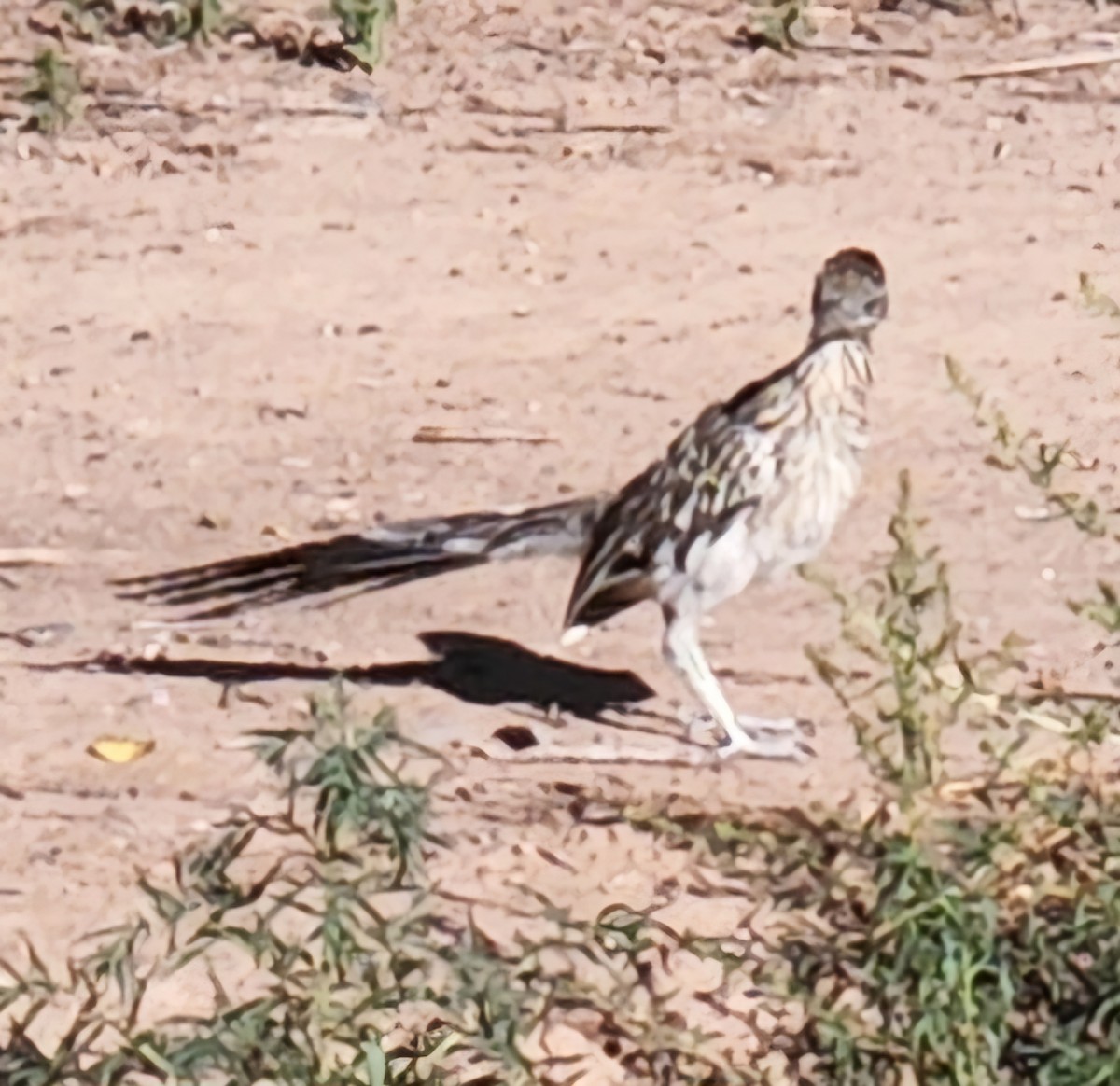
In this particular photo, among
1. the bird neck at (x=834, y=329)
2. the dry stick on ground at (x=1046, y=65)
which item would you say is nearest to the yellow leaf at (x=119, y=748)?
the bird neck at (x=834, y=329)

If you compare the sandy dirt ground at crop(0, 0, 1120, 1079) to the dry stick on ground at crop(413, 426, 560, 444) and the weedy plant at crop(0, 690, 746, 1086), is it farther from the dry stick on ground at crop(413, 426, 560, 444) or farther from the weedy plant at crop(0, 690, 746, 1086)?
the weedy plant at crop(0, 690, 746, 1086)

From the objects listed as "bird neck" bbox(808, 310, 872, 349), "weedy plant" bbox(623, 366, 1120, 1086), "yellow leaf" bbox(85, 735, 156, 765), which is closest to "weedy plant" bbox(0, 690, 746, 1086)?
"weedy plant" bbox(623, 366, 1120, 1086)

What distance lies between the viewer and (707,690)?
4512mm

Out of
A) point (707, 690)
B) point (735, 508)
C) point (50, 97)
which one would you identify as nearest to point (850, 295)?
point (735, 508)

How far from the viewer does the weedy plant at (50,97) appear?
7184mm

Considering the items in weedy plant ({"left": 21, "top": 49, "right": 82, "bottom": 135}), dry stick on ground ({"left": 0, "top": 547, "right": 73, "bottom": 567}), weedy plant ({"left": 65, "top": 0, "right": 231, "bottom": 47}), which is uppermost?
weedy plant ({"left": 65, "top": 0, "right": 231, "bottom": 47})

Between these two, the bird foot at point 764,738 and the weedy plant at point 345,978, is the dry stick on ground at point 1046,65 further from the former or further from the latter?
the weedy plant at point 345,978

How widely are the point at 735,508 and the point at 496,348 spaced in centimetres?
216

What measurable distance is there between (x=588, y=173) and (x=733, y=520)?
2985 mm

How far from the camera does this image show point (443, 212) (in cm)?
697

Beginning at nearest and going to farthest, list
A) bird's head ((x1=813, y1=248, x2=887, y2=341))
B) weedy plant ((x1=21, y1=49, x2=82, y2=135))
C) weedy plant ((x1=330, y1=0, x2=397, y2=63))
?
bird's head ((x1=813, y1=248, x2=887, y2=341)) < weedy plant ((x1=21, y1=49, x2=82, y2=135)) < weedy plant ((x1=330, y1=0, x2=397, y2=63))

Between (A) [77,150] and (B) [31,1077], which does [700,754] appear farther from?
(A) [77,150]

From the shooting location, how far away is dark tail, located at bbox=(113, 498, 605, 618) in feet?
15.9

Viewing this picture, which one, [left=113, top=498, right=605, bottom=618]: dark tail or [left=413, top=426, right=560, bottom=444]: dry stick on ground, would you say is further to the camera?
[left=413, top=426, right=560, bottom=444]: dry stick on ground
